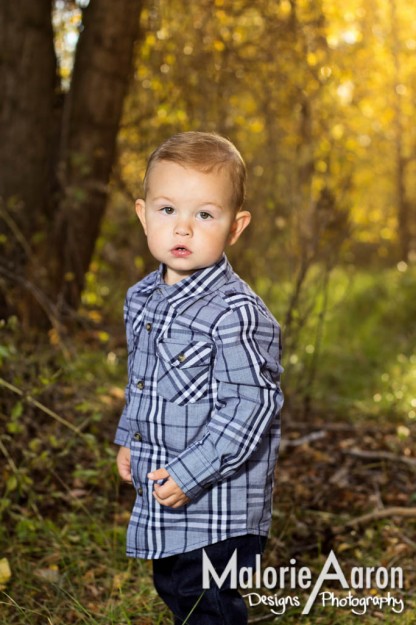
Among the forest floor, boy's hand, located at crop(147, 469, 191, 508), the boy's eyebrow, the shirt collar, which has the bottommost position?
the forest floor

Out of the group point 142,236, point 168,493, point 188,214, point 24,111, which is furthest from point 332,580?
point 24,111

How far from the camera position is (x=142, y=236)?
5.39 m

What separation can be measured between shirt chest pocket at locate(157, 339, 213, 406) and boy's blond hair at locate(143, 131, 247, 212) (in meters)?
0.38

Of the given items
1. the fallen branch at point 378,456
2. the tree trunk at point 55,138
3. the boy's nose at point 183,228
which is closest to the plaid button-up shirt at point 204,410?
the boy's nose at point 183,228

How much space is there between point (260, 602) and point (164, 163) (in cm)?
155

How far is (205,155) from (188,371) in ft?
1.79

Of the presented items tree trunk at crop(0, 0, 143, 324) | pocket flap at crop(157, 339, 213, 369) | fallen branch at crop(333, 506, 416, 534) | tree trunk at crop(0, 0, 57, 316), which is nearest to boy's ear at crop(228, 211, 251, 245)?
pocket flap at crop(157, 339, 213, 369)

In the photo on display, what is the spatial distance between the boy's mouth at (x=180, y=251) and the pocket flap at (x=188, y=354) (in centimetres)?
22

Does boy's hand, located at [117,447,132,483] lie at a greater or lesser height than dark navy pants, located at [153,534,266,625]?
greater

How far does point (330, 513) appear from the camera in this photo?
12.1 ft

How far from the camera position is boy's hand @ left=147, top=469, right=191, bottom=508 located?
83.4 inches

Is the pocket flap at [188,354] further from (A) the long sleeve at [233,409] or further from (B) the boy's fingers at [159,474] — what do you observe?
(B) the boy's fingers at [159,474]

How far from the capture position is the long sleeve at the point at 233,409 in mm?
2109

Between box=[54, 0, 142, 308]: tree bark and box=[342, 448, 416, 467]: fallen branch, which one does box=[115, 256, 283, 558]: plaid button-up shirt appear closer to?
box=[342, 448, 416, 467]: fallen branch
